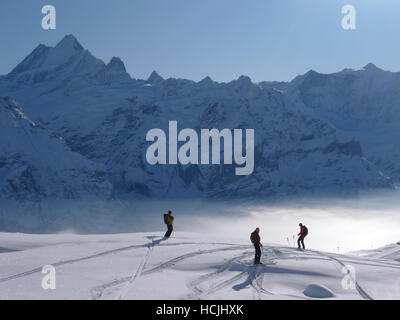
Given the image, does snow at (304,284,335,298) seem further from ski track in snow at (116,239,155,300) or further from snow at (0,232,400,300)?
ski track in snow at (116,239,155,300)

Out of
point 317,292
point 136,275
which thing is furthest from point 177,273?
point 317,292

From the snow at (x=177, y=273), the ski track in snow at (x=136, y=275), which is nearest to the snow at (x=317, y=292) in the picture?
the snow at (x=177, y=273)

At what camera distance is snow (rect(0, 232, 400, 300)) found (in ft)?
58.5

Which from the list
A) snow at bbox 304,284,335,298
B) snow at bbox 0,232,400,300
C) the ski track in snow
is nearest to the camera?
the ski track in snow

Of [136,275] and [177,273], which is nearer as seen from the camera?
[136,275]

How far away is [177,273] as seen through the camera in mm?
21125

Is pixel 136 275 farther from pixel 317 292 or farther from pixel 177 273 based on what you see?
pixel 317 292

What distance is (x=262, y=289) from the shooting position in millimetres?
18938

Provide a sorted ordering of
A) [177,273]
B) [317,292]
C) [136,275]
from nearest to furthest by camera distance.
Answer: [317,292] → [136,275] → [177,273]

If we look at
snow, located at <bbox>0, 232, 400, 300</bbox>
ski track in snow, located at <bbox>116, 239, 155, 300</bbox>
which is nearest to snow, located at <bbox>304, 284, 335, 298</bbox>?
snow, located at <bbox>0, 232, 400, 300</bbox>

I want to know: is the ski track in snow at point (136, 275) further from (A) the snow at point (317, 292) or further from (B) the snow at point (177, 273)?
(A) the snow at point (317, 292)

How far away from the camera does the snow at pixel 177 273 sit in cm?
1784
